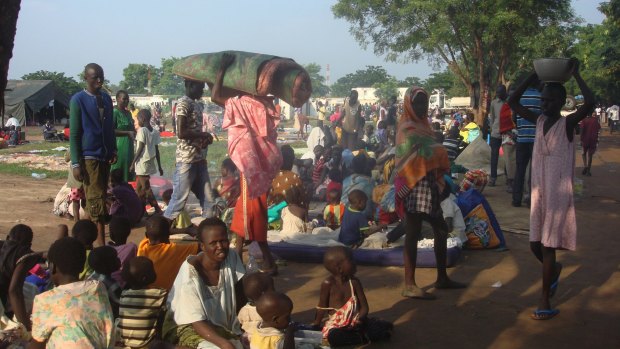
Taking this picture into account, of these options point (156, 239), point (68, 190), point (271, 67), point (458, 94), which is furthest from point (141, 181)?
point (458, 94)

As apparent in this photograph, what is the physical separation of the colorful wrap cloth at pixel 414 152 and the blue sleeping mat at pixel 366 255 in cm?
108

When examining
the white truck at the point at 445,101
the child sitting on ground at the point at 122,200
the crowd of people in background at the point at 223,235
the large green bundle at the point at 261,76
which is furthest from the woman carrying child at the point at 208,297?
the white truck at the point at 445,101

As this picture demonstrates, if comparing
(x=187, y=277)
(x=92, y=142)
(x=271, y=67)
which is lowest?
(x=187, y=277)

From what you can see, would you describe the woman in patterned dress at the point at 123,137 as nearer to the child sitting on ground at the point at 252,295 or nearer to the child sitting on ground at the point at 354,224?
the child sitting on ground at the point at 354,224

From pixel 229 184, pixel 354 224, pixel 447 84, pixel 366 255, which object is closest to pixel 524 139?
pixel 354 224

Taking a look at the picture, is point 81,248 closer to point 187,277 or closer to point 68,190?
point 187,277

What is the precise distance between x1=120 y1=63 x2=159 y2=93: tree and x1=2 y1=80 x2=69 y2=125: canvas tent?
24955 mm

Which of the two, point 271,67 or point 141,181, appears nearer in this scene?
point 271,67

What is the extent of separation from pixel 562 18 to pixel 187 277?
2684cm

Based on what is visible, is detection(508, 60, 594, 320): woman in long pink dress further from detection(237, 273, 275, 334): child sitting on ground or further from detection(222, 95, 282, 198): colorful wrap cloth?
detection(222, 95, 282, 198): colorful wrap cloth

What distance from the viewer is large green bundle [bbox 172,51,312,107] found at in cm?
608

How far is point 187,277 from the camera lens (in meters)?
3.71

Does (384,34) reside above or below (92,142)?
above

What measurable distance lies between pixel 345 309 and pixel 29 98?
3321cm
